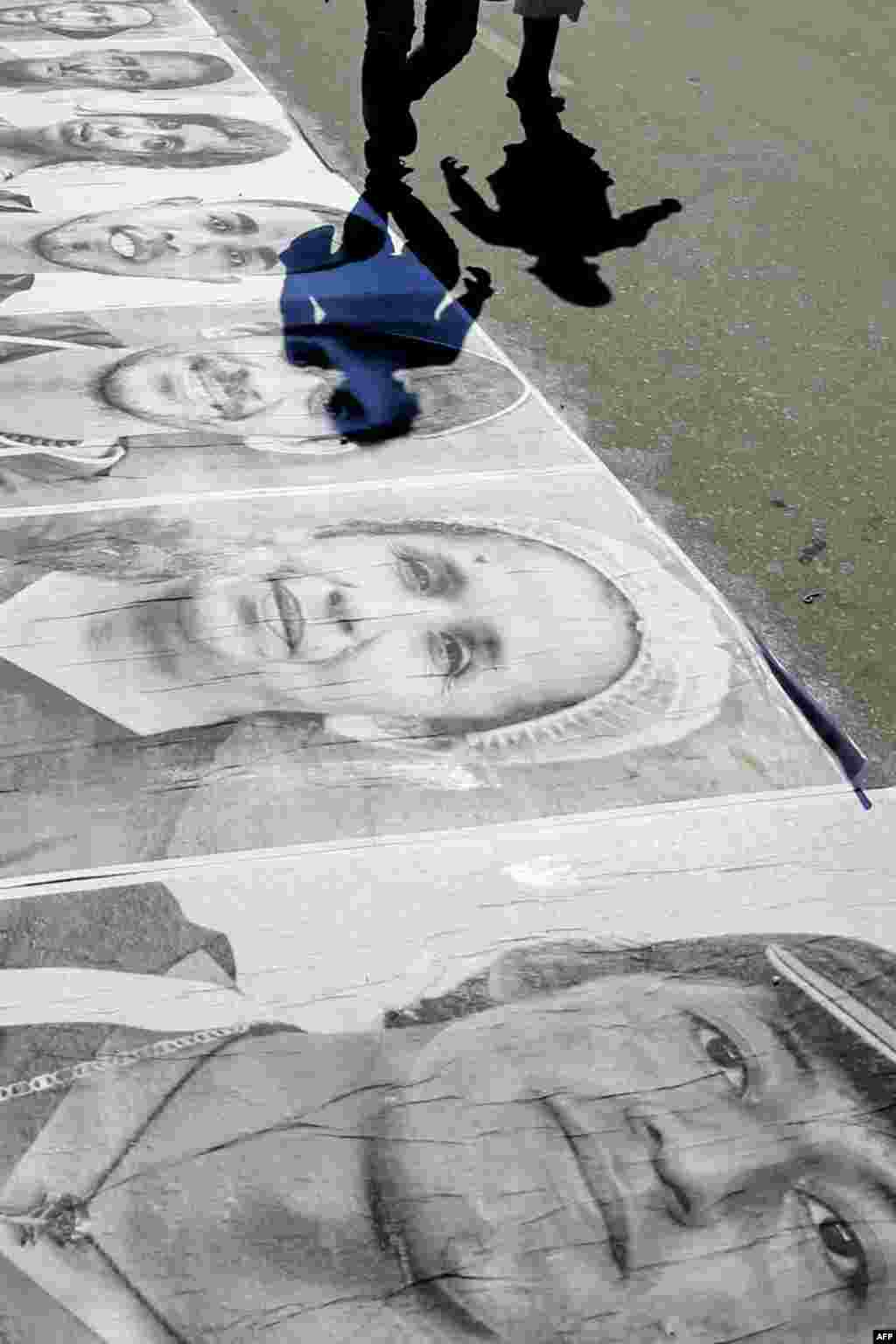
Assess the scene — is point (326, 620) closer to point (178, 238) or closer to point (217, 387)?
point (217, 387)

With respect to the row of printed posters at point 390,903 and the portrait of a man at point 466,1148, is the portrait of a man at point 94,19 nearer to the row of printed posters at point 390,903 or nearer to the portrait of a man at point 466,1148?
the row of printed posters at point 390,903

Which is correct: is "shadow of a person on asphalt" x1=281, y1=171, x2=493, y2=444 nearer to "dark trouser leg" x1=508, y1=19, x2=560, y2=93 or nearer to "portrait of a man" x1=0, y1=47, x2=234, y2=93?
"dark trouser leg" x1=508, y1=19, x2=560, y2=93

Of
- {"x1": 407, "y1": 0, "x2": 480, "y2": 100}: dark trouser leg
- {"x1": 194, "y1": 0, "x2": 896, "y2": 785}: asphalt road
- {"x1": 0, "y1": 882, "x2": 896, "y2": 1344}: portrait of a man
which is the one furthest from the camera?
{"x1": 407, "y1": 0, "x2": 480, "y2": 100}: dark trouser leg

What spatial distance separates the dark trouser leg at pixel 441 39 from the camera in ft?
25.5

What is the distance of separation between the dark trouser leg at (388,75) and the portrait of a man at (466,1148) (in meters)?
5.47

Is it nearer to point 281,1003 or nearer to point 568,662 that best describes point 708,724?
point 568,662

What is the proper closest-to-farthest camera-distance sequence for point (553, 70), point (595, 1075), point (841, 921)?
point (595, 1075) → point (841, 921) → point (553, 70)

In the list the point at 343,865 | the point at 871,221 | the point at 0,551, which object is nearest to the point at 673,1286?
the point at 343,865

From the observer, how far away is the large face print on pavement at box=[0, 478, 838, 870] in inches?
159

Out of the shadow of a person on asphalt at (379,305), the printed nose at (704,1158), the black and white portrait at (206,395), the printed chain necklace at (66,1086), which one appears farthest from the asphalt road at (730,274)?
the printed chain necklace at (66,1086)

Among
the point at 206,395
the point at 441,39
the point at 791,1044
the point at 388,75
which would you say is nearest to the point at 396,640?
the point at 791,1044

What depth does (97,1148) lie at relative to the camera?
120 inches

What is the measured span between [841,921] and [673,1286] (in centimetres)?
117

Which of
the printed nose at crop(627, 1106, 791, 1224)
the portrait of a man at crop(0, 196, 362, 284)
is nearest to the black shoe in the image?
the portrait of a man at crop(0, 196, 362, 284)
